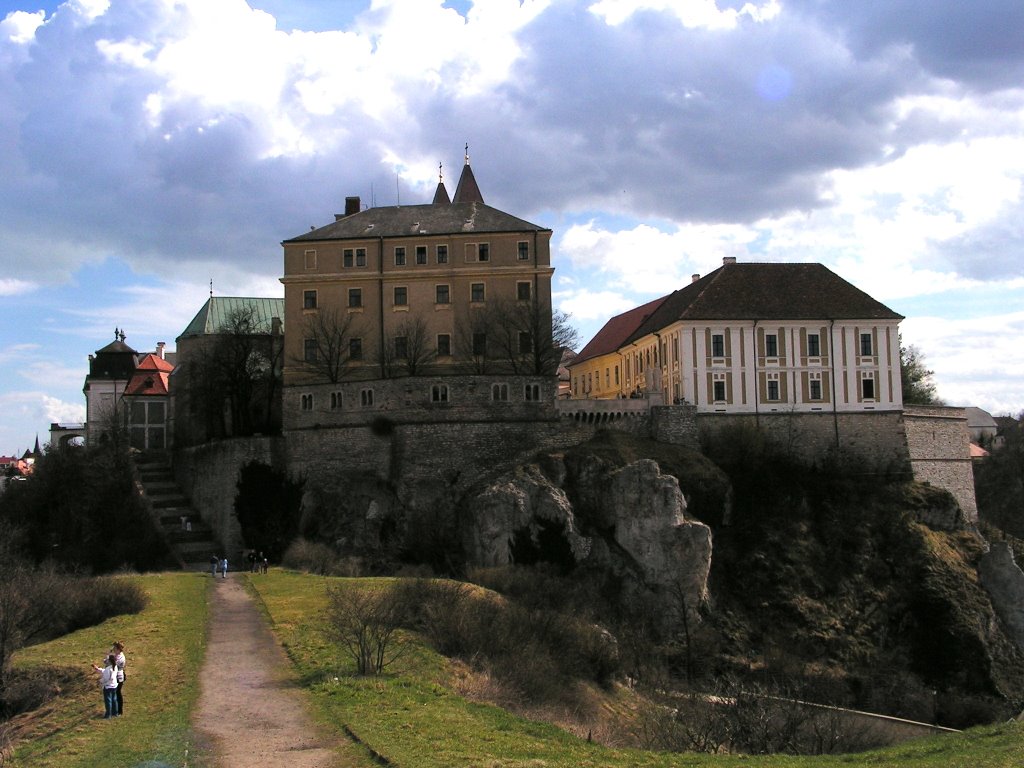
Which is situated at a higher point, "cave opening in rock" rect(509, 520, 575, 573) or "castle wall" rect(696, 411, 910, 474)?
"castle wall" rect(696, 411, 910, 474)

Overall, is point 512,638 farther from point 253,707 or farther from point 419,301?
point 419,301

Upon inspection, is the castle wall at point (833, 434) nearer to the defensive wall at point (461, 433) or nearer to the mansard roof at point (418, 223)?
the defensive wall at point (461, 433)

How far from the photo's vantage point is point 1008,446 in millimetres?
104875

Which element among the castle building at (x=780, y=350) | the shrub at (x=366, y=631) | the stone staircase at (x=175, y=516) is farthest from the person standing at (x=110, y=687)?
the castle building at (x=780, y=350)

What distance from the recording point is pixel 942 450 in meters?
64.4

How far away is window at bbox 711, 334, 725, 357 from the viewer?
6212 cm

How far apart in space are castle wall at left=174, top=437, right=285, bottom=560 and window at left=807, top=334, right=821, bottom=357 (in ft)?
96.0

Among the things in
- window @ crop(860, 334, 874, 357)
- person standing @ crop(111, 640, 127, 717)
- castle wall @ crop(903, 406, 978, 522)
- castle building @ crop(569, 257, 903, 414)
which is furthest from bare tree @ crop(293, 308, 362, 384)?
person standing @ crop(111, 640, 127, 717)

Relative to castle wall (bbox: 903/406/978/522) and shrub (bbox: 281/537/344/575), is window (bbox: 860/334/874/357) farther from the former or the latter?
shrub (bbox: 281/537/344/575)

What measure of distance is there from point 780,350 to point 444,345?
18.7 meters

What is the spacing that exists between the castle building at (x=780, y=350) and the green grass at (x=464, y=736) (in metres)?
36.4

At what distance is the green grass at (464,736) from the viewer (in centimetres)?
1950

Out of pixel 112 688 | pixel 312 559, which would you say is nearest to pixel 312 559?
pixel 312 559

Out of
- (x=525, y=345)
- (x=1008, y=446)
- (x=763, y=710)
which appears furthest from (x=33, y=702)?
(x=1008, y=446)
